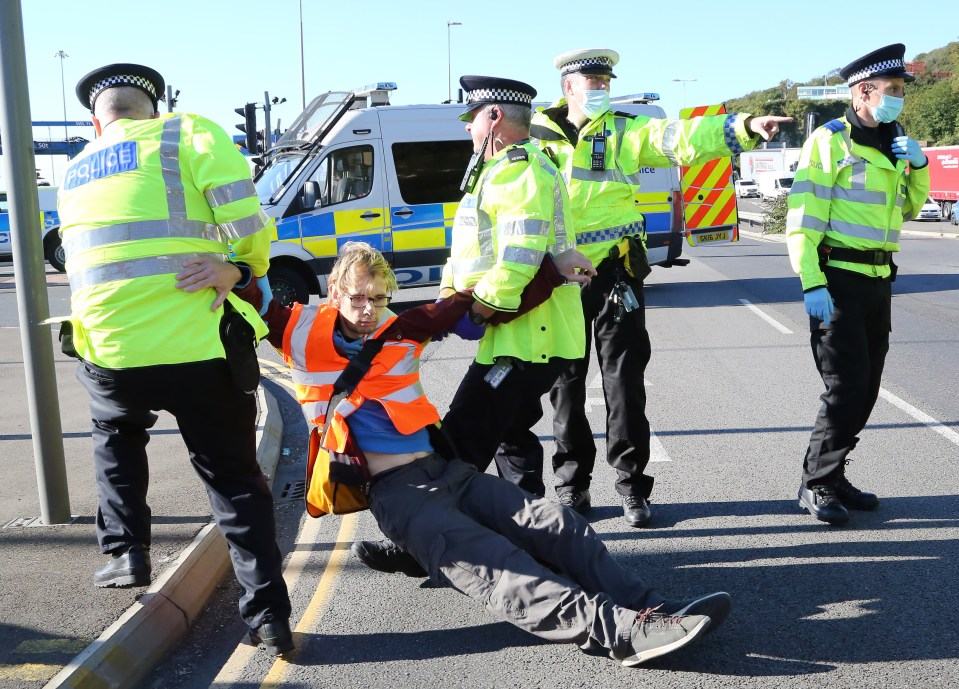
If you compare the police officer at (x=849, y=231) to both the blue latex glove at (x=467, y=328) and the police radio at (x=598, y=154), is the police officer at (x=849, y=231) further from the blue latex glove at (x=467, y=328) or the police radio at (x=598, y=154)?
the blue latex glove at (x=467, y=328)

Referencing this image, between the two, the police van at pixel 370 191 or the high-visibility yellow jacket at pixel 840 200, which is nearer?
the high-visibility yellow jacket at pixel 840 200

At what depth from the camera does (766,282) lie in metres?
15.6

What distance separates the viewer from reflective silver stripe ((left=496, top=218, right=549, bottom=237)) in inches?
148

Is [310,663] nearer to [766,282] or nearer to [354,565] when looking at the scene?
[354,565]

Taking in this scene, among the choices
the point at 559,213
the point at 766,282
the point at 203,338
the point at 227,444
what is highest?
the point at 559,213

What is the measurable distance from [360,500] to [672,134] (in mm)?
2028

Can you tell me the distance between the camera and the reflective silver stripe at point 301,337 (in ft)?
12.0

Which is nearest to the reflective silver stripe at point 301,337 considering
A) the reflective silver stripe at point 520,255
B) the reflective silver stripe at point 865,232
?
the reflective silver stripe at point 520,255

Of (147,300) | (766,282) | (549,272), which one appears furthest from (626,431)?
(766,282)

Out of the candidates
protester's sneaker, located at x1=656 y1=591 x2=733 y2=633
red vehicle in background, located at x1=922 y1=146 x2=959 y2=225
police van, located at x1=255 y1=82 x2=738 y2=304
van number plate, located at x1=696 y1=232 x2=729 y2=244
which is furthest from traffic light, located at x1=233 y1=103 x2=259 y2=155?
red vehicle in background, located at x1=922 y1=146 x2=959 y2=225

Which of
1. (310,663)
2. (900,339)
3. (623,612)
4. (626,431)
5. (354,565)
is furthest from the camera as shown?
(900,339)

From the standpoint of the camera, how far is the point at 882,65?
14.4 ft

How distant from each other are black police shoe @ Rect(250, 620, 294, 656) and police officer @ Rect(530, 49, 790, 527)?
178 cm

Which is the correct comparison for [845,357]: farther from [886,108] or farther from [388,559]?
[388,559]
